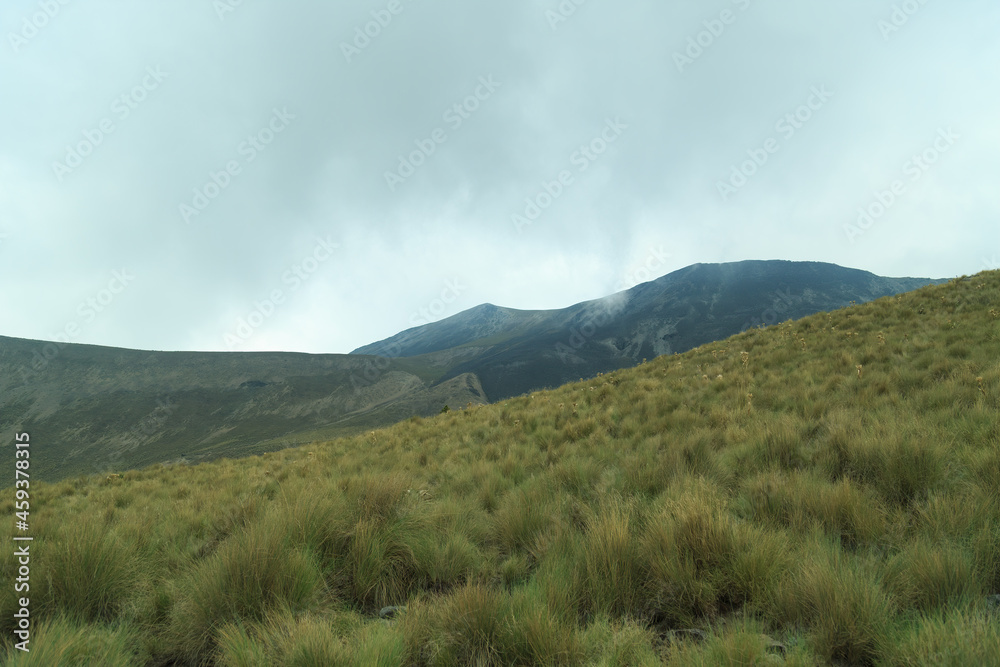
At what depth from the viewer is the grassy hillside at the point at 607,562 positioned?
6.48 feet

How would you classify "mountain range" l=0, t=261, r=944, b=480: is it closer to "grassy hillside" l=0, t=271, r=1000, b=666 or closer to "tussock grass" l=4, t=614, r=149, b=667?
"grassy hillside" l=0, t=271, r=1000, b=666

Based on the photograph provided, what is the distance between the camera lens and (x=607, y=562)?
267cm

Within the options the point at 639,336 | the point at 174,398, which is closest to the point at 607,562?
the point at 174,398

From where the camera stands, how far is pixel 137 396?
334 ft

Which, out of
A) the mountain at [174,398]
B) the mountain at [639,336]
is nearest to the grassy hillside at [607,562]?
the mountain at [174,398]

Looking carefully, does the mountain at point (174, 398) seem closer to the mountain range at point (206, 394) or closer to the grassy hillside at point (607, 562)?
the mountain range at point (206, 394)

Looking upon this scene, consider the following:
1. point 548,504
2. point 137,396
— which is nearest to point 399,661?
point 548,504

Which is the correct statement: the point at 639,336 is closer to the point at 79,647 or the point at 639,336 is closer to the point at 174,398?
the point at 174,398

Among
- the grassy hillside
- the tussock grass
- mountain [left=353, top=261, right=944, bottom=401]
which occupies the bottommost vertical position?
the grassy hillside

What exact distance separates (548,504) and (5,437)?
447 feet

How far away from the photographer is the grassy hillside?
197 centimetres

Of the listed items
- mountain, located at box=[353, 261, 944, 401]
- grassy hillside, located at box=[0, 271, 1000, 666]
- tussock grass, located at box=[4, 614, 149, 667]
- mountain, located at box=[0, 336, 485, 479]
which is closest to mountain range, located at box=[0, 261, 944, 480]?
mountain, located at box=[0, 336, 485, 479]

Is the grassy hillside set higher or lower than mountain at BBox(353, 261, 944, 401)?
lower

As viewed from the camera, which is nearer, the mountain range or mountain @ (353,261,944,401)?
the mountain range
